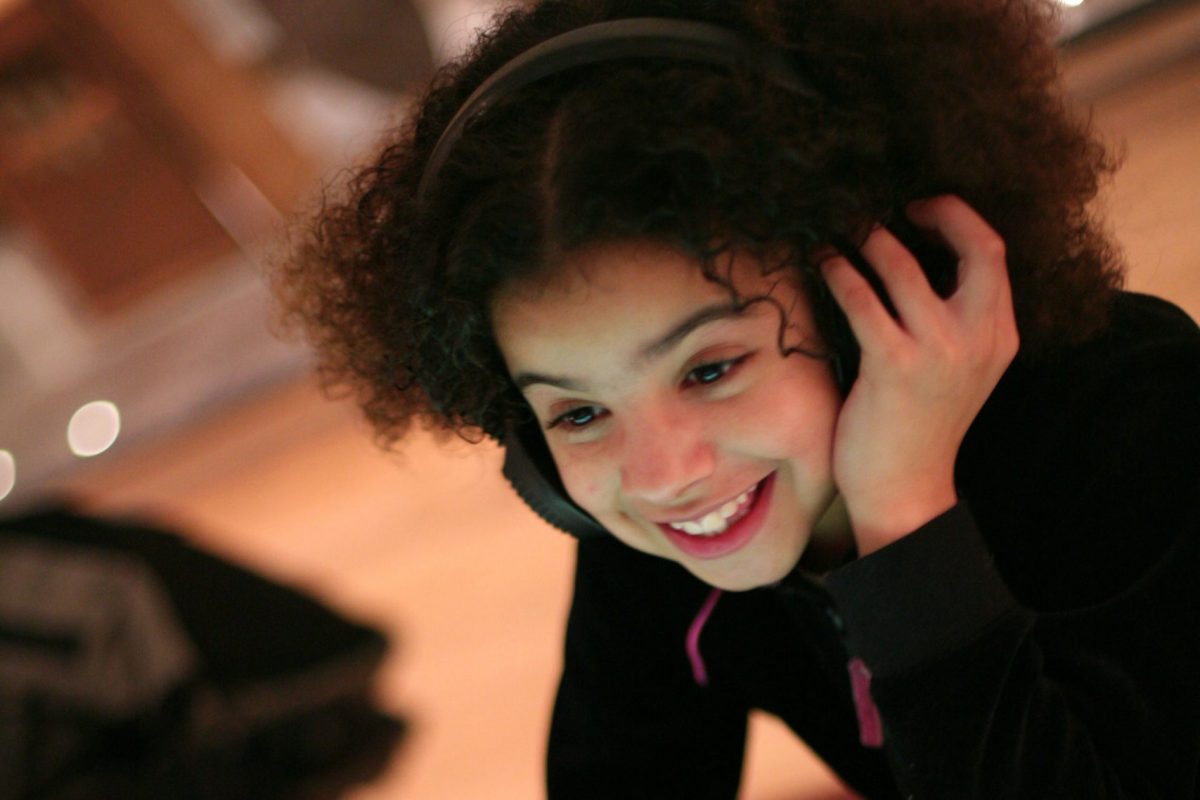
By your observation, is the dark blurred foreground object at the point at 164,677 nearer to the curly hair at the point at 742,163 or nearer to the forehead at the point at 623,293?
the curly hair at the point at 742,163

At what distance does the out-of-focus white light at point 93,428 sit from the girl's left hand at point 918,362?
2.69 metres

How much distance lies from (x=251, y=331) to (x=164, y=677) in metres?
1.30

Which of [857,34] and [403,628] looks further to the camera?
[403,628]

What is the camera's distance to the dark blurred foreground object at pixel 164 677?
162cm

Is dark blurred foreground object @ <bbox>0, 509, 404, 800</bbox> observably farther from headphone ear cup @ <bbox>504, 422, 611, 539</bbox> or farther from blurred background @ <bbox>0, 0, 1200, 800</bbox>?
headphone ear cup @ <bbox>504, 422, 611, 539</bbox>

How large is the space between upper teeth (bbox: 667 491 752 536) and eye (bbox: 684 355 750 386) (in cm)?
9

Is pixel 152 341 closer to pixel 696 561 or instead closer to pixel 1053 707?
pixel 696 561

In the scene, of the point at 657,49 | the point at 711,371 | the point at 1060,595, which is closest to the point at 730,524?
the point at 711,371

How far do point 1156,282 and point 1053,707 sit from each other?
0.65 m

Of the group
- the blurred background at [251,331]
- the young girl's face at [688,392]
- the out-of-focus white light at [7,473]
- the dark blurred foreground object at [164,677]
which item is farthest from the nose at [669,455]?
the out-of-focus white light at [7,473]

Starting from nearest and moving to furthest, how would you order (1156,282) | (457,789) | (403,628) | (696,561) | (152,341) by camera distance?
(696,561) < (1156,282) < (457,789) < (403,628) < (152,341)

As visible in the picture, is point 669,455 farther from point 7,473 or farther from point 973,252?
point 7,473

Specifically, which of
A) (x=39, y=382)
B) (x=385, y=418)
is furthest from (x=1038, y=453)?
(x=39, y=382)

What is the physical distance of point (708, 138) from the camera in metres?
0.62
